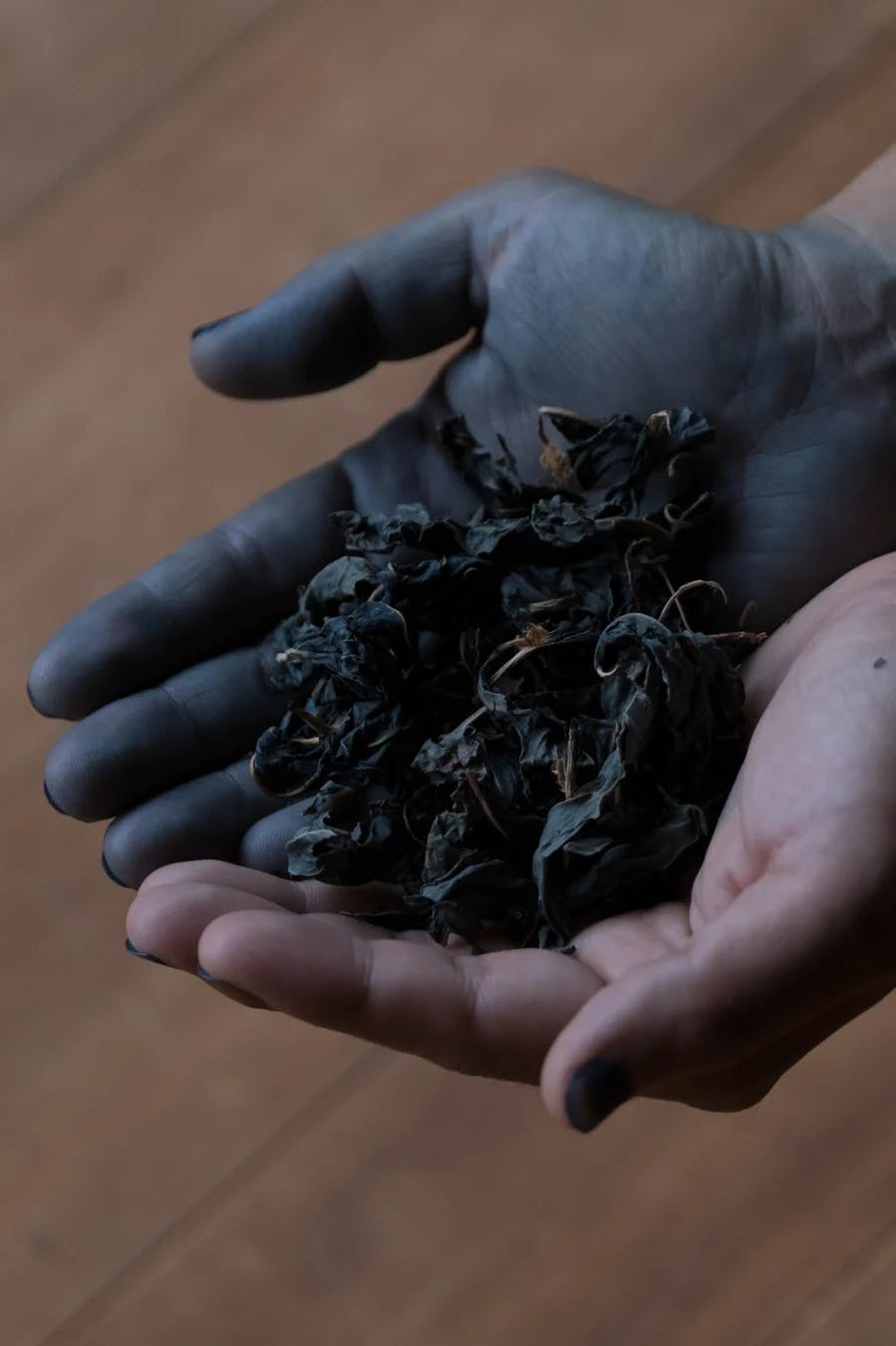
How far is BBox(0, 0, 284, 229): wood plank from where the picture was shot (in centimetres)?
155

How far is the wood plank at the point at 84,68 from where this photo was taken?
5.08 feet

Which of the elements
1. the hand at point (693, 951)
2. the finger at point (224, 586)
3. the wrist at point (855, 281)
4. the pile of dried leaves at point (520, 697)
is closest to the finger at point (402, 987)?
the hand at point (693, 951)

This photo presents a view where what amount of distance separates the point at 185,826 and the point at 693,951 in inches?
18.1

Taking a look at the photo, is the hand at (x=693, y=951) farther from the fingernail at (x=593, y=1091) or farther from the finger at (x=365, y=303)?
the finger at (x=365, y=303)

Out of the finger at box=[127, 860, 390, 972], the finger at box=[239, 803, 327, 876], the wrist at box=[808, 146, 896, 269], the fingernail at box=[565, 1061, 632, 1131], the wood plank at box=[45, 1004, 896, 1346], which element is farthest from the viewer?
the wood plank at box=[45, 1004, 896, 1346]

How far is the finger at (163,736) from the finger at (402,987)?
33cm

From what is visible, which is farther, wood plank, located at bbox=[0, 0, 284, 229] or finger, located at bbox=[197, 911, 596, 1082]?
wood plank, located at bbox=[0, 0, 284, 229]

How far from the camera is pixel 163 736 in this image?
1.05 metres

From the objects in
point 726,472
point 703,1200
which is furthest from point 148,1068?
point 726,472

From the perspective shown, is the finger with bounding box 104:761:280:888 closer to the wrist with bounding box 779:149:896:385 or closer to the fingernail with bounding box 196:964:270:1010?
the fingernail with bounding box 196:964:270:1010

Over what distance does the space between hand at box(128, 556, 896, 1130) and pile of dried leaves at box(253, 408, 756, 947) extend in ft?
0.19

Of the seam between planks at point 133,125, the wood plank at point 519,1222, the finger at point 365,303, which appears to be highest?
the seam between planks at point 133,125

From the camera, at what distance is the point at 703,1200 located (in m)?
1.23

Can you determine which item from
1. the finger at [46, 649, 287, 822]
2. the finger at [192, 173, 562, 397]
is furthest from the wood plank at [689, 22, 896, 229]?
the finger at [46, 649, 287, 822]
